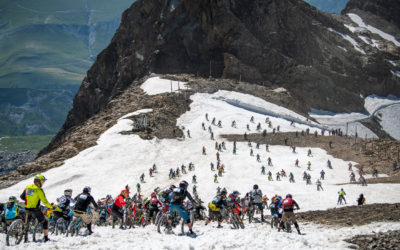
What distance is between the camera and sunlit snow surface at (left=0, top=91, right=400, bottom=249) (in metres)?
11.5

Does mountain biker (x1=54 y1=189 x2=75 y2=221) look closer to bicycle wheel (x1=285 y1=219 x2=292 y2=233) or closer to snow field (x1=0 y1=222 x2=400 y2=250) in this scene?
snow field (x1=0 y1=222 x2=400 y2=250)

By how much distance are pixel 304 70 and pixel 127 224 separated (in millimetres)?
99127

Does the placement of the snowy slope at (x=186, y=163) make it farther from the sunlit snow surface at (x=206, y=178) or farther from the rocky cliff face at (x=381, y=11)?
the rocky cliff face at (x=381, y=11)

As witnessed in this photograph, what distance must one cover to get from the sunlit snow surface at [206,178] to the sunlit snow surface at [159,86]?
937 cm

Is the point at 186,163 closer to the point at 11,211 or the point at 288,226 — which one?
the point at 288,226

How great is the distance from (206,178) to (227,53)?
2606 inches

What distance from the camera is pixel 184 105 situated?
67375mm

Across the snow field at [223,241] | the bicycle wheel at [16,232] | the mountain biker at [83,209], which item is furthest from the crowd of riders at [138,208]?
the snow field at [223,241]

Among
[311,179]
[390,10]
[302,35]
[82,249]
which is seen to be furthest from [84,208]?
[390,10]

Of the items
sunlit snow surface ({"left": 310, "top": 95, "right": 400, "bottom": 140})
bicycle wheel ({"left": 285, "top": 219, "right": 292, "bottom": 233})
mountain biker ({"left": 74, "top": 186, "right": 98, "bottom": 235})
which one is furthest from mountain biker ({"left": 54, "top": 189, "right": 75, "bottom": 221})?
sunlit snow surface ({"left": 310, "top": 95, "right": 400, "bottom": 140})

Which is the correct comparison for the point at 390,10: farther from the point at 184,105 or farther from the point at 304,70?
the point at 184,105

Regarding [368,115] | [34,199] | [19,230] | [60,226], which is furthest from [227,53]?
[19,230]

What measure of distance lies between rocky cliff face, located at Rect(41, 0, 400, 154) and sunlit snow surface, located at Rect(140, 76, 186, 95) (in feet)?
38.6

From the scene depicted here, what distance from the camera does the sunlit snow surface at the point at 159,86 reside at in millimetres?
74438
